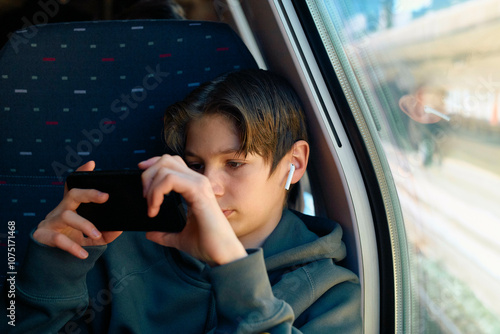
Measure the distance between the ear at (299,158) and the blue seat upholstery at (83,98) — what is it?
0.90 feet

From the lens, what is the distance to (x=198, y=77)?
1397 millimetres

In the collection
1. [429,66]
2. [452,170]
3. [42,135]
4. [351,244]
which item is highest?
[42,135]

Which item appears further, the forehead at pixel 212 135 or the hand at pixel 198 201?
the forehead at pixel 212 135

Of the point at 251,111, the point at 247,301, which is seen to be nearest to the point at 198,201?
the point at 247,301

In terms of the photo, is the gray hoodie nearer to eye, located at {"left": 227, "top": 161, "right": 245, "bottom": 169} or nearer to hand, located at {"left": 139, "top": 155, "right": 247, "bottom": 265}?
hand, located at {"left": 139, "top": 155, "right": 247, "bottom": 265}

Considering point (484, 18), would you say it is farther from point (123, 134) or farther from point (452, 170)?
point (123, 134)

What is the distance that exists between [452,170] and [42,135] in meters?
1.07

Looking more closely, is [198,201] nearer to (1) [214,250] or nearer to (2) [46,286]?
(1) [214,250]

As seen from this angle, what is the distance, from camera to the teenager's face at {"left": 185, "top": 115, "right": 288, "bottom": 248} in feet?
3.89

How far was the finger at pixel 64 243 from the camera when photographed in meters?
1.01

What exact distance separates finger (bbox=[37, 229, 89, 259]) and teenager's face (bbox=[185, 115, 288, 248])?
12.8 inches

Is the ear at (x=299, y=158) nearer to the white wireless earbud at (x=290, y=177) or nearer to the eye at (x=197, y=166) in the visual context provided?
the white wireless earbud at (x=290, y=177)

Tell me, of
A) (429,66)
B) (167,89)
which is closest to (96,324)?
(167,89)

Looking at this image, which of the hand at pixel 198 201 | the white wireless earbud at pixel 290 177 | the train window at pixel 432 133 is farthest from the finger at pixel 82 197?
the train window at pixel 432 133
